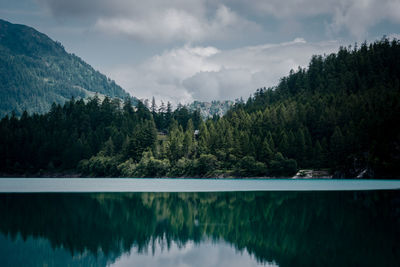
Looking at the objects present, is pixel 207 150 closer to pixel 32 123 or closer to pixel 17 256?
pixel 32 123

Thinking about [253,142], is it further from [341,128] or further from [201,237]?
[201,237]

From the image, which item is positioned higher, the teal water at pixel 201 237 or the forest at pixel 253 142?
the forest at pixel 253 142

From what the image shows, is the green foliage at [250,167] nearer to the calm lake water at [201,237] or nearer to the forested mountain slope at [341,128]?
the forested mountain slope at [341,128]

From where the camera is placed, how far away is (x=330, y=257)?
17.8 m

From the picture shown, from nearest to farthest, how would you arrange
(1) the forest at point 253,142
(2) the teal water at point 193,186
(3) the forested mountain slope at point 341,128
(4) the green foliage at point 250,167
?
(2) the teal water at point 193,186 → (3) the forested mountain slope at point 341,128 → (1) the forest at point 253,142 → (4) the green foliage at point 250,167

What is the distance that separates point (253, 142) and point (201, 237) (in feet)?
411

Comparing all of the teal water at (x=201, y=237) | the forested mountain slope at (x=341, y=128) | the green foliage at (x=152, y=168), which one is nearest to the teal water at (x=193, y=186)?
the forested mountain slope at (x=341, y=128)

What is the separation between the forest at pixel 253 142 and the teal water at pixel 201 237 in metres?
96.0

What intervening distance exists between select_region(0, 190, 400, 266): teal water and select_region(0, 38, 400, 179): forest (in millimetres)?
96026

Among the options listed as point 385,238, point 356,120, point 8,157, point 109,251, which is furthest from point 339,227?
point 8,157

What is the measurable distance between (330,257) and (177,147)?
456 ft

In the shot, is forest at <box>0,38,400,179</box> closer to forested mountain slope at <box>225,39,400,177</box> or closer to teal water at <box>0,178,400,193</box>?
forested mountain slope at <box>225,39,400,177</box>

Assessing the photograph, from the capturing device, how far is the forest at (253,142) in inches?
4904

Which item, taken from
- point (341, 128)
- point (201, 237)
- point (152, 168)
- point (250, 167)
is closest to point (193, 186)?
point (250, 167)
